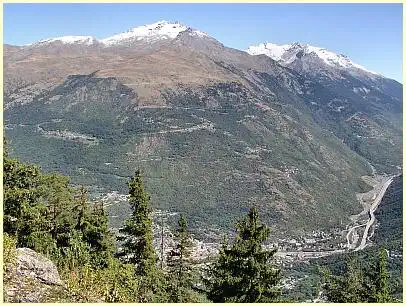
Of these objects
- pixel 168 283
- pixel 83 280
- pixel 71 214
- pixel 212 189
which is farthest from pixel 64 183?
pixel 212 189

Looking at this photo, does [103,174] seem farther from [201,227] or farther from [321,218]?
[321,218]

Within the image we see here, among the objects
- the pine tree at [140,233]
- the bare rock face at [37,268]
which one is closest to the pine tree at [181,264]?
the pine tree at [140,233]

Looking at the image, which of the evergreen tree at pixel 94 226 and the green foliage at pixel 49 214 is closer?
the green foliage at pixel 49 214

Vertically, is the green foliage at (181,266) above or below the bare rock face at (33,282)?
below

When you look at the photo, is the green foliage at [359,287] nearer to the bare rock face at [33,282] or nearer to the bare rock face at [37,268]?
the bare rock face at [37,268]

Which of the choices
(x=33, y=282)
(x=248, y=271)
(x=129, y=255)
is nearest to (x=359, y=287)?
(x=129, y=255)

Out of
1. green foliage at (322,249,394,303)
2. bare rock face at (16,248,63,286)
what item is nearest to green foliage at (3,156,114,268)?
bare rock face at (16,248,63,286)
